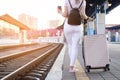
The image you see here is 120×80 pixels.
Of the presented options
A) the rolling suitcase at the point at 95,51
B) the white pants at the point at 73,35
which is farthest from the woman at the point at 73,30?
the rolling suitcase at the point at 95,51

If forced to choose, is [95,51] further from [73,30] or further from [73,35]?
[73,30]

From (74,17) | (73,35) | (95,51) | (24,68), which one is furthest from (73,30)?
(24,68)

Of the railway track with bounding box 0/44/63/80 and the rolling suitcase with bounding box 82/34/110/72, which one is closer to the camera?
the railway track with bounding box 0/44/63/80

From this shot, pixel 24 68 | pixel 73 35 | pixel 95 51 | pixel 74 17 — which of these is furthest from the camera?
pixel 24 68

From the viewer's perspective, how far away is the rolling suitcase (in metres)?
6.88

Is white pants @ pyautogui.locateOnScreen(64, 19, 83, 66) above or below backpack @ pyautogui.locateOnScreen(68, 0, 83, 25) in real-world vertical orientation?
below

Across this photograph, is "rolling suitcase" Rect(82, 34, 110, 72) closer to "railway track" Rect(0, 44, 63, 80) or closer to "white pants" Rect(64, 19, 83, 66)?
"white pants" Rect(64, 19, 83, 66)

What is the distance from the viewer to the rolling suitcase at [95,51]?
22.6 ft

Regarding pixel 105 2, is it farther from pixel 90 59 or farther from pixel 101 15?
pixel 90 59

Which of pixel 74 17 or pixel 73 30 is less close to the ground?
pixel 74 17

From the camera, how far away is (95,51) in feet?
22.8

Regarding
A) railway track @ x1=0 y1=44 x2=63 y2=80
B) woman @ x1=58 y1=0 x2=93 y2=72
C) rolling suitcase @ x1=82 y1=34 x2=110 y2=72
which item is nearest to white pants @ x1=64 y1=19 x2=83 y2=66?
woman @ x1=58 y1=0 x2=93 y2=72

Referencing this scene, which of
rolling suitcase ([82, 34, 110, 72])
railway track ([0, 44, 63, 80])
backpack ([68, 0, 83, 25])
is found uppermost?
backpack ([68, 0, 83, 25])

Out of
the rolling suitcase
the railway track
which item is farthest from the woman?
the railway track
